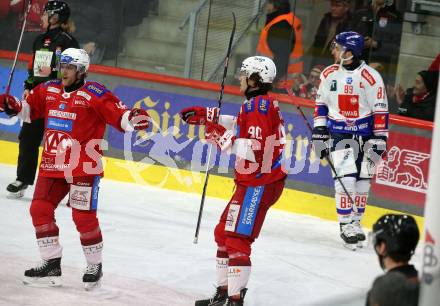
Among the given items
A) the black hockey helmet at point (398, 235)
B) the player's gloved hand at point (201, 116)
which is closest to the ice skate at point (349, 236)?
the player's gloved hand at point (201, 116)

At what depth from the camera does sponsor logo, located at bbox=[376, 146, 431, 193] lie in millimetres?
9188

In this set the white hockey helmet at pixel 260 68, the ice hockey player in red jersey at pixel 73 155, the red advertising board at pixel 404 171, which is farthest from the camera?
the red advertising board at pixel 404 171

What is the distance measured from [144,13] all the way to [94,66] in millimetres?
742

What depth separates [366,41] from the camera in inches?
377

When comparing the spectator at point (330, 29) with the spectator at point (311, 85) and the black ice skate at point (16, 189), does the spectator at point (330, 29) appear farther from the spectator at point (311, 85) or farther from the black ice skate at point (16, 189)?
the black ice skate at point (16, 189)

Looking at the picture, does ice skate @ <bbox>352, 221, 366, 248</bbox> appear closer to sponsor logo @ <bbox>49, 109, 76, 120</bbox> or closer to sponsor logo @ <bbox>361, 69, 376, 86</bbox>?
sponsor logo @ <bbox>361, 69, 376, 86</bbox>

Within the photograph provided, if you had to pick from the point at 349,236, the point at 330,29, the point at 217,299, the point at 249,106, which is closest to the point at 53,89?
the point at 249,106

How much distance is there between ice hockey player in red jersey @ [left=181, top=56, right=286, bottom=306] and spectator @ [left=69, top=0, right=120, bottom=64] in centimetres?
448

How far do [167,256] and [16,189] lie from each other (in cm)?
205

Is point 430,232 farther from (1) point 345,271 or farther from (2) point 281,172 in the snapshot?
(1) point 345,271

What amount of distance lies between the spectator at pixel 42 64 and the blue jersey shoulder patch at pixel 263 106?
10.4ft

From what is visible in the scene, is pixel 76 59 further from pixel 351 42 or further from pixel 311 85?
pixel 311 85

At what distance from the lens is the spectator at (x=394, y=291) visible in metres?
3.36

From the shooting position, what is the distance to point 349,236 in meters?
8.41
